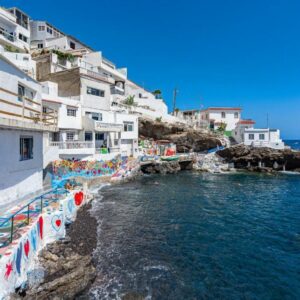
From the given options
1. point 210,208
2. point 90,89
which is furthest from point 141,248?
point 90,89

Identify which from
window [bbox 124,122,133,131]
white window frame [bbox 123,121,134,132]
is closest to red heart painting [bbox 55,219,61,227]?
white window frame [bbox 123,121,134,132]

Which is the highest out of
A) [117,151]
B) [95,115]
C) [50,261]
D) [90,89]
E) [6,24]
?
[6,24]

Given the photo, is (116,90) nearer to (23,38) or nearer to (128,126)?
(128,126)

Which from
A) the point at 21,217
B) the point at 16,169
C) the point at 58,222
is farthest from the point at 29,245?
the point at 16,169

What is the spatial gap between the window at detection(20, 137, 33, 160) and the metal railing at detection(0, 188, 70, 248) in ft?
9.78

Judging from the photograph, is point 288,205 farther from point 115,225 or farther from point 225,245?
point 115,225

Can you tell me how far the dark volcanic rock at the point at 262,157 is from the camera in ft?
153

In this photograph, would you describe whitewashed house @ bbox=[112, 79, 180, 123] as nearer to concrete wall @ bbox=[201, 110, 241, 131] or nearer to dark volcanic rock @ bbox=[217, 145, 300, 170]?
dark volcanic rock @ bbox=[217, 145, 300, 170]

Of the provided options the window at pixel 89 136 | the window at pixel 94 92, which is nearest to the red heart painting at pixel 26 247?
the window at pixel 89 136

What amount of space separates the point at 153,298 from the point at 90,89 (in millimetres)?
31575

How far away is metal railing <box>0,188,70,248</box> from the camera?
8043 millimetres

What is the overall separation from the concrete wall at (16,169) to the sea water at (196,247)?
213 inches

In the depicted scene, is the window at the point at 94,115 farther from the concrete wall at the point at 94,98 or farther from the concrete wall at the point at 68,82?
the concrete wall at the point at 68,82

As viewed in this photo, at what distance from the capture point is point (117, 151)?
34.4m
